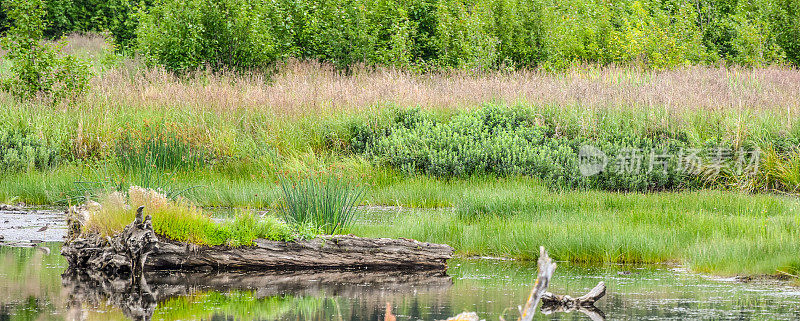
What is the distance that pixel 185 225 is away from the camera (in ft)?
34.6

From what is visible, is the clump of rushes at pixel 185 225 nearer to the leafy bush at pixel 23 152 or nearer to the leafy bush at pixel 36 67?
the leafy bush at pixel 23 152

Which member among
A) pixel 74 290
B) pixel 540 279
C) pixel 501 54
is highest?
pixel 540 279

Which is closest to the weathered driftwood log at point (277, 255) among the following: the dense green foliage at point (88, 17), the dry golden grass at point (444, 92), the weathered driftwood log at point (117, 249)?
the weathered driftwood log at point (117, 249)

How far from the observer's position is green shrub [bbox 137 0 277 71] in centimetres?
2547

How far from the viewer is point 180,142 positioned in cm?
1794

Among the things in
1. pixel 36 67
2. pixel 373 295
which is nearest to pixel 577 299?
pixel 373 295

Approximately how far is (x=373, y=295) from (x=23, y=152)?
11352mm

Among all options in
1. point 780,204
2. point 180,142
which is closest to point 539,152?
point 780,204

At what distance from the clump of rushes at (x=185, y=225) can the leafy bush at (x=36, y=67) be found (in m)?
11.0

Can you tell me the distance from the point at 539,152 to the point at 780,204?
15.1ft

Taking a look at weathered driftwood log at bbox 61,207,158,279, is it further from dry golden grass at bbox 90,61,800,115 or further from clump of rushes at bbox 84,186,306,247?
dry golden grass at bbox 90,61,800,115

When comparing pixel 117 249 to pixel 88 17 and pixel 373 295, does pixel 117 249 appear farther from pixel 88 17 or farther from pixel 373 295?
pixel 88 17

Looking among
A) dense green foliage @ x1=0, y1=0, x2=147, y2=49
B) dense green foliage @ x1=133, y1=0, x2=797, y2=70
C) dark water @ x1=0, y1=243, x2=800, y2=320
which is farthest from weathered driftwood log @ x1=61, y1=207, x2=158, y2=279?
dense green foliage @ x1=0, y1=0, x2=147, y2=49

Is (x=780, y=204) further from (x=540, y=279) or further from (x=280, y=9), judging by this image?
(x=280, y=9)
